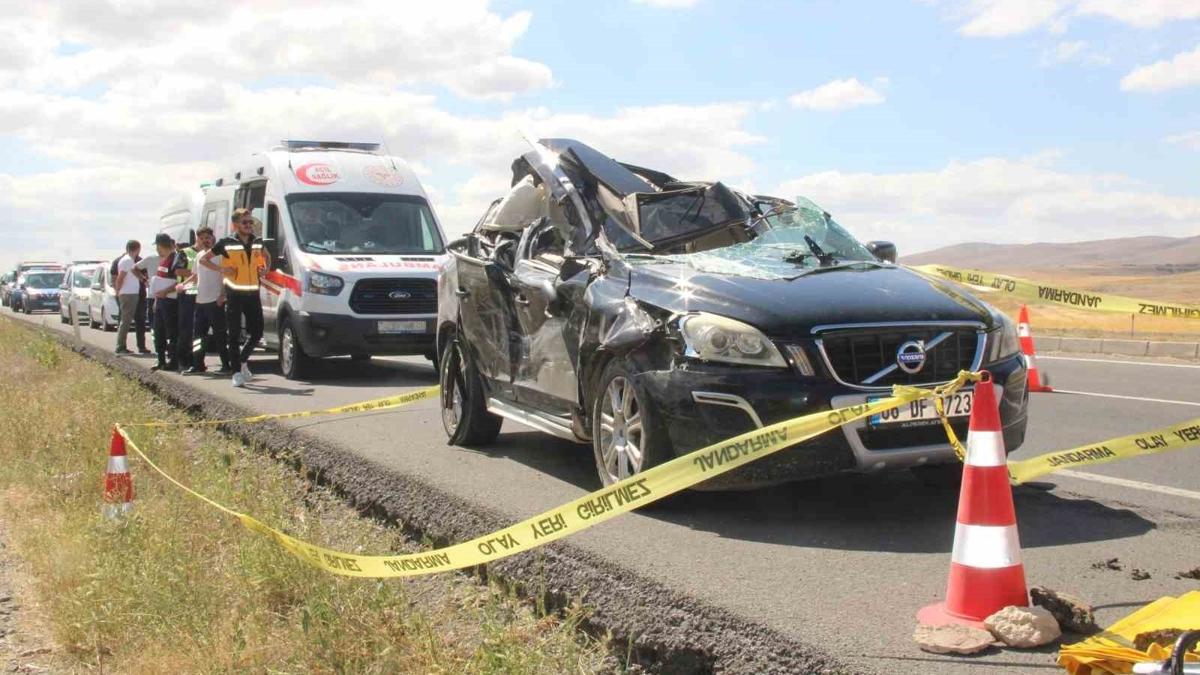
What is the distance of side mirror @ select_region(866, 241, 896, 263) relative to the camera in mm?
7445

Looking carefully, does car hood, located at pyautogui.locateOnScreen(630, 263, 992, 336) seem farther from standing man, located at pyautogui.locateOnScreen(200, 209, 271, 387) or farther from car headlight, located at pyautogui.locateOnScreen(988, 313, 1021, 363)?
standing man, located at pyautogui.locateOnScreen(200, 209, 271, 387)

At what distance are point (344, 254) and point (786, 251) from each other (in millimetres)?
9177

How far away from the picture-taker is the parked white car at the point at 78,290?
33.0 meters

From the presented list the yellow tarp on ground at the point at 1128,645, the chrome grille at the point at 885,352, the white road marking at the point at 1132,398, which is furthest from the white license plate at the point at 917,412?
the white road marking at the point at 1132,398

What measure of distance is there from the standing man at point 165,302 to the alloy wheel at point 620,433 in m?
11.3

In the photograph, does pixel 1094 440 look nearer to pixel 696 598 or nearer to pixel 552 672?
pixel 696 598

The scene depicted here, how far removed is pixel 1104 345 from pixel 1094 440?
38.1 ft

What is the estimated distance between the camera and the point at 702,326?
5.89 metres

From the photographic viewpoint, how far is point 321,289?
48.3 ft

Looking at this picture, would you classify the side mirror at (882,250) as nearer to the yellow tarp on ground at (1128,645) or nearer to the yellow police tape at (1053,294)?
the yellow tarp on ground at (1128,645)

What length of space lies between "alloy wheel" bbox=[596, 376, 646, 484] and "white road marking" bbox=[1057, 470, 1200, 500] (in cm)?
267

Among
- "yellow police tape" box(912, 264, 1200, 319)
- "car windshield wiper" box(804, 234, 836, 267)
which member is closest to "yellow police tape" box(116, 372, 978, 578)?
"car windshield wiper" box(804, 234, 836, 267)

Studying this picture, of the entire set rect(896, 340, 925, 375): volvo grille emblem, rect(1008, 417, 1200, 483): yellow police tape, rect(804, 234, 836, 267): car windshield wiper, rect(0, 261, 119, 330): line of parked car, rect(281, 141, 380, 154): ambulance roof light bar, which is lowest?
rect(0, 261, 119, 330): line of parked car

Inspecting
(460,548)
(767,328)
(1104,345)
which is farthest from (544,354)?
(1104,345)
